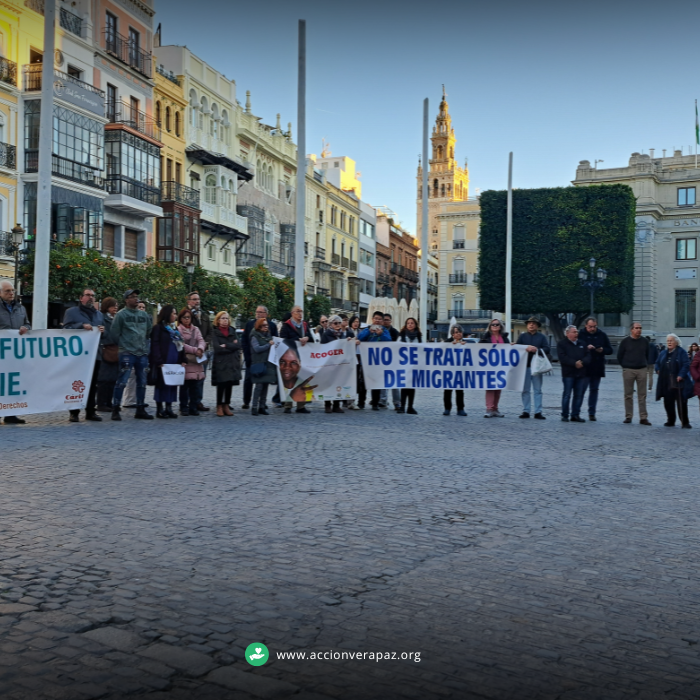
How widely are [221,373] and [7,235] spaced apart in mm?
21620

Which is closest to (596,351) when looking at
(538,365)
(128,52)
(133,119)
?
(538,365)

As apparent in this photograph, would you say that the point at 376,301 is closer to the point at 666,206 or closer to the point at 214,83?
the point at 214,83

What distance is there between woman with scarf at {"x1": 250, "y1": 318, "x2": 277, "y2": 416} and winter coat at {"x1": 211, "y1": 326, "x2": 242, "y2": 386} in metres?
0.35

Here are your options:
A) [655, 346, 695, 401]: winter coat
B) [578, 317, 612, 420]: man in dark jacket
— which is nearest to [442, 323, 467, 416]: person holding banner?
[578, 317, 612, 420]: man in dark jacket

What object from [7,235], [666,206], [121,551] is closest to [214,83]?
[7,235]

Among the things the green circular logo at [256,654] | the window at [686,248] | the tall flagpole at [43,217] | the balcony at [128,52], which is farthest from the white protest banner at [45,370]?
the window at [686,248]

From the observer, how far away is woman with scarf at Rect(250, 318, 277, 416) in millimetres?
15375

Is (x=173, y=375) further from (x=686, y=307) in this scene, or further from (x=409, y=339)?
(x=686, y=307)

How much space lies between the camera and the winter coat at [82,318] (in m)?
14.0

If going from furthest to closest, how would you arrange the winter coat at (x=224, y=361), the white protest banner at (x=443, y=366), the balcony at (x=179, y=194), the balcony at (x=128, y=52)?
the balcony at (x=179, y=194)
the balcony at (x=128, y=52)
the white protest banner at (x=443, y=366)
the winter coat at (x=224, y=361)

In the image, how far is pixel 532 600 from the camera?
4695mm

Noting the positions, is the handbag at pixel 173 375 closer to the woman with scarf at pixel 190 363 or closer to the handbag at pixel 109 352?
the woman with scarf at pixel 190 363

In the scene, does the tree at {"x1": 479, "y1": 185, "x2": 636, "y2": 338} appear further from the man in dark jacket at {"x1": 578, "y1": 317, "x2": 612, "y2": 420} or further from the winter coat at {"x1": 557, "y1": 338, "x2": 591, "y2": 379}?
the winter coat at {"x1": 557, "y1": 338, "x2": 591, "y2": 379}

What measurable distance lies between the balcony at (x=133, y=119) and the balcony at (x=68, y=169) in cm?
363
